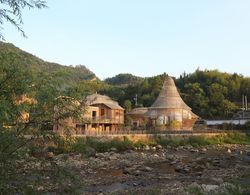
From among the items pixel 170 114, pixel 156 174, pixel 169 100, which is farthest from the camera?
pixel 169 100

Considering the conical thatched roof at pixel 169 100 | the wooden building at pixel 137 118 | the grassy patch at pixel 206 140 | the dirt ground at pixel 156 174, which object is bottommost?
the dirt ground at pixel 156 174

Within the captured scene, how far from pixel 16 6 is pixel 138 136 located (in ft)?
116

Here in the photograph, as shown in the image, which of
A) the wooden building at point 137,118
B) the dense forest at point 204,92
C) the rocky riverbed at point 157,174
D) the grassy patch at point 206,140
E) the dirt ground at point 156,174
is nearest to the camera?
the rocky riverbed at point 157,174

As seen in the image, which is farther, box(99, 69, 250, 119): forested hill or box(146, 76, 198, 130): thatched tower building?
box(99, 69, 250, 119): forested hill

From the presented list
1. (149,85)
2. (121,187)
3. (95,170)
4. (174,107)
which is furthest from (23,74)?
(149,85)

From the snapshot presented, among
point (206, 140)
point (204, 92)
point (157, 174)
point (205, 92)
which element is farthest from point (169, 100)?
point (157, 174)

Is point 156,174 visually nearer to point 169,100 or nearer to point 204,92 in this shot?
point 169,100

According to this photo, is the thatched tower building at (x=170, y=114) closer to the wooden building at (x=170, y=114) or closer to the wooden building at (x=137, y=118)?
the wooden building at (x=170, y=114)

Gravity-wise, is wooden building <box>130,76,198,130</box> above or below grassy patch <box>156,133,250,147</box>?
above

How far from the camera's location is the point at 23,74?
4.70 m

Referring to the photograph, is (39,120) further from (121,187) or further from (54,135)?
(121,187)

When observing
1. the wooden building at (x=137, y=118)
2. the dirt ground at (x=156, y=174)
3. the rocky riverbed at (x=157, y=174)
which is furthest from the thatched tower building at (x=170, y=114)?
the dirt ground at (x=156, y=174)

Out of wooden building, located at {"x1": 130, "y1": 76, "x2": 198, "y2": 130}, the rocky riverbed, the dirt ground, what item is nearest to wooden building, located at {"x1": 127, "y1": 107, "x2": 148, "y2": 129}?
wooden building, located at {"x1": 130, "y1": 76, "x2": 198, "y2": 130}

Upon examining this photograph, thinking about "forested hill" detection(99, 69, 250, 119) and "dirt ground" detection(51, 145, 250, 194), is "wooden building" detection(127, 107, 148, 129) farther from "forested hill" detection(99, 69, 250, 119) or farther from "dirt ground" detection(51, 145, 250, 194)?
"dirt ground" detection(51, 145, 250, 194)
